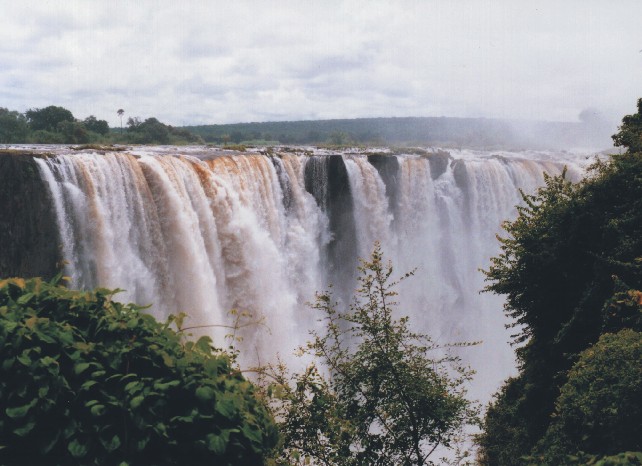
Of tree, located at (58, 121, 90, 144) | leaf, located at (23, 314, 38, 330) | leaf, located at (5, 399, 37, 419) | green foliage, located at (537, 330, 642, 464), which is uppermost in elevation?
tree, located at (58, 121, 90, 144)

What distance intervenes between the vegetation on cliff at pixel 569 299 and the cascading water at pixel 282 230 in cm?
497

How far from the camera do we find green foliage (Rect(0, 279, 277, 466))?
14.9 ft

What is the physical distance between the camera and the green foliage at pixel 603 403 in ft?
27.0

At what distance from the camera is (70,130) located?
45.5 meters

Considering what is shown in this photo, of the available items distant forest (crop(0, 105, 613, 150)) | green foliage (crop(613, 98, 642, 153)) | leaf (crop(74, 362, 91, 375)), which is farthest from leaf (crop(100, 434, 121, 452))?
distant forest (crop(0, 105, 613, 150))

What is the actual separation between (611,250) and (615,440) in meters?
5.04

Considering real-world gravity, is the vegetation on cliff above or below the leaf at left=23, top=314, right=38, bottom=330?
below

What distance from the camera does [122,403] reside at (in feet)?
15.3

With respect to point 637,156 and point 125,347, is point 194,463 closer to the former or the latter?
point 125,347

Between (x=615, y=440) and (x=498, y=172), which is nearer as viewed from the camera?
(x=615, y=440)

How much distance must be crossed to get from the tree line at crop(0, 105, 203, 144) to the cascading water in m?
24.2

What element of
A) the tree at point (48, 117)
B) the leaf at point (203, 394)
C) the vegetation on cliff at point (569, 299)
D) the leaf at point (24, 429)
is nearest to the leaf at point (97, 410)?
the leaf at point (24, 429)

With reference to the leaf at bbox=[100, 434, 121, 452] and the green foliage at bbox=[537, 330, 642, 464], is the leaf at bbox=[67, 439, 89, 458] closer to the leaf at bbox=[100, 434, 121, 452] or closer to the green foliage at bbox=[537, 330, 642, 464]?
the leaf at bbox=[100, 434, 121, 452]

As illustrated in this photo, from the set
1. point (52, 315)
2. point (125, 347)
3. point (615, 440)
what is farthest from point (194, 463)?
point (615, 440)
